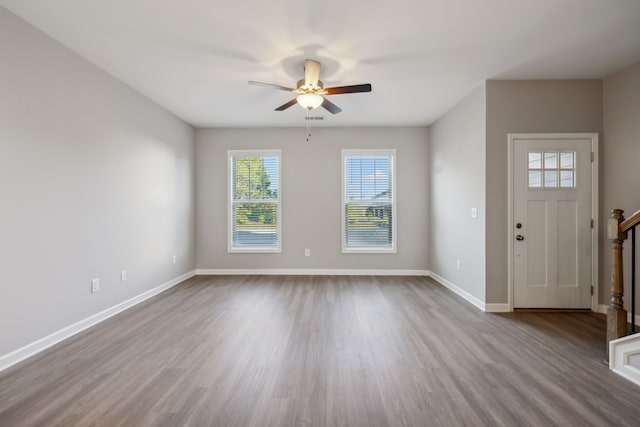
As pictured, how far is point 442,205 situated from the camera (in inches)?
194

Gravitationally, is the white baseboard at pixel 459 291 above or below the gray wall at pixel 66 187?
below

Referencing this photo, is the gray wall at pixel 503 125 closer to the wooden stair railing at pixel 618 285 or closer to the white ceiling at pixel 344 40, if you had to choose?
the white ceiling at pixel 344 40

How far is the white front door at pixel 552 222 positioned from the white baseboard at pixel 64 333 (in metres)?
4.80

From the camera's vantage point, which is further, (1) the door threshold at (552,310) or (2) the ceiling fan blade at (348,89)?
(1) the door threshold at (552,310)

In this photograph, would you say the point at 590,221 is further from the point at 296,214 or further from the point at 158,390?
the point at 158,390

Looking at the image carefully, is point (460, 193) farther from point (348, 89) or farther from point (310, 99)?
point (310, 99)

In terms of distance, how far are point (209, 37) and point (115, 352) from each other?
9.57ft

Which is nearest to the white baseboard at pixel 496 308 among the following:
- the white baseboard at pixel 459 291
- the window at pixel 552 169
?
the white baseboard at pixel 459 291

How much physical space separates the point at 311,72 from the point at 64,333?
351 cm

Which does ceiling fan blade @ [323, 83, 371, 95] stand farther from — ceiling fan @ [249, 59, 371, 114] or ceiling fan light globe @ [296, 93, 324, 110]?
ceiling fan light globe @ [296, 93, 324, 110]

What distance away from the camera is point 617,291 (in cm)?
241

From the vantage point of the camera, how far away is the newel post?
236 centimetres

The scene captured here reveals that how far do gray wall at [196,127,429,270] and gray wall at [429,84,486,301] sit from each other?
1.12 ft

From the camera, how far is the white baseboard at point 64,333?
229 cm
